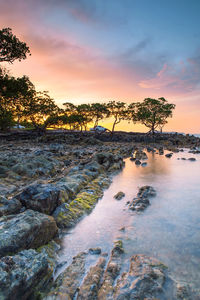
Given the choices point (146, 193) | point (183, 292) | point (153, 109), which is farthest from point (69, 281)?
point (153, 109)

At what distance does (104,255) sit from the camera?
16.5 ft

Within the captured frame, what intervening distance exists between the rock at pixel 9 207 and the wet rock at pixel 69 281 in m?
2.89

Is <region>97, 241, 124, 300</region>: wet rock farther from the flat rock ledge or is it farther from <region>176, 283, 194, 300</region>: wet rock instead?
<region>176, 283, 194, 300</region>: wet rock

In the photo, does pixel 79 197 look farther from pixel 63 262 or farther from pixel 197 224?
pixel 197 224

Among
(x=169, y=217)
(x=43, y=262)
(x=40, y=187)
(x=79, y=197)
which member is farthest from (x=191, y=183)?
(x=43, y=262)

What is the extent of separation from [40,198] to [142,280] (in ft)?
13.8

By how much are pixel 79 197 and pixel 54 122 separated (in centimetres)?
4502

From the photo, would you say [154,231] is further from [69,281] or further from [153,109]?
[153,109]

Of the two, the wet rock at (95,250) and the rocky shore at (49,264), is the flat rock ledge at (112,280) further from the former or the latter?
the wet rock at (95,250)

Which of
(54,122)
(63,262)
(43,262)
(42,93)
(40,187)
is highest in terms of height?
(42,93)

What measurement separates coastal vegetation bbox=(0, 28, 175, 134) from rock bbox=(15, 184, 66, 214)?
20034 millimetres

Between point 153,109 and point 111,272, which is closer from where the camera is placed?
point 111,272

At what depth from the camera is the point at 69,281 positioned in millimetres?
4004

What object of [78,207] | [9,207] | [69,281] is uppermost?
[9,207]
